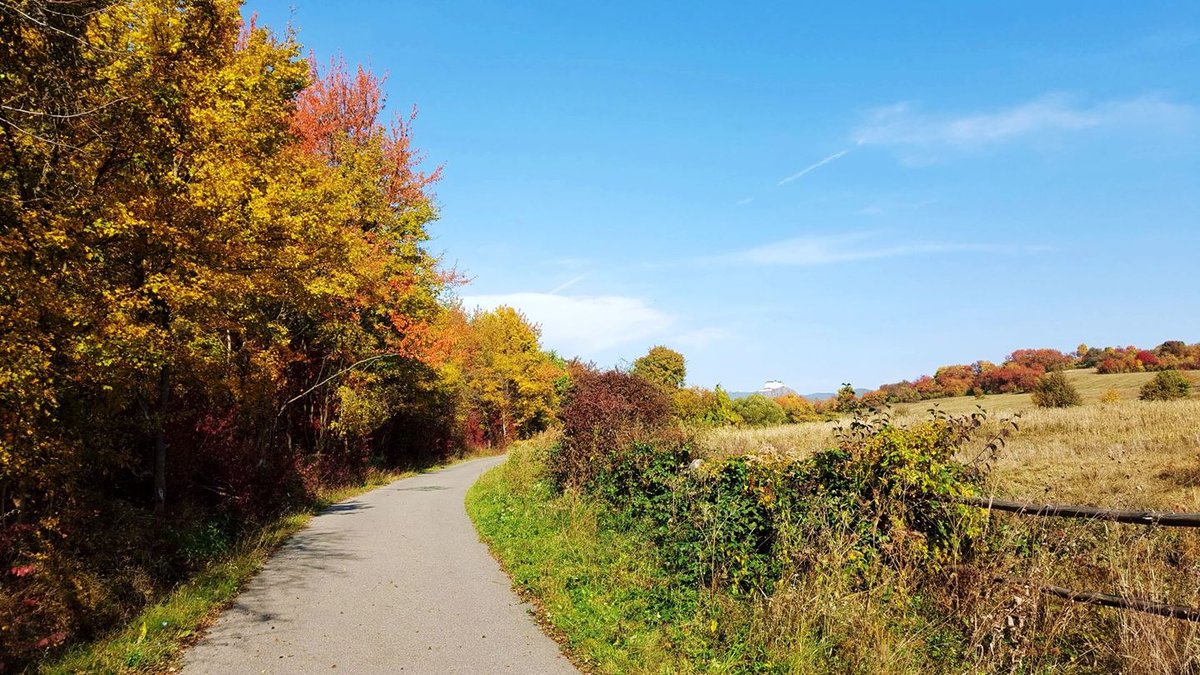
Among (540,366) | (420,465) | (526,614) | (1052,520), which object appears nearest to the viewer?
(1052,520)

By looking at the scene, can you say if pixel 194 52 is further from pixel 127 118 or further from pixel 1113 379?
pixel 1113 379

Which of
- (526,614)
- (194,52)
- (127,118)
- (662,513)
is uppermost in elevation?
(194,52)

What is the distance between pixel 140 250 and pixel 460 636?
7.56 meters

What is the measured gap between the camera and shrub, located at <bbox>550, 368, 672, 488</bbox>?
1370 centimetres

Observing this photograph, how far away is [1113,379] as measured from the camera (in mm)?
45219

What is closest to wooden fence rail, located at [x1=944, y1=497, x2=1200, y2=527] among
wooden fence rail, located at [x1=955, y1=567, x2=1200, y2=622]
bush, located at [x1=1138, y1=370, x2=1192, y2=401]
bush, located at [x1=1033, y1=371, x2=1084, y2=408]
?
wooden fence rail, located at [x1=955, y1=567, x2=1200, y2=622]

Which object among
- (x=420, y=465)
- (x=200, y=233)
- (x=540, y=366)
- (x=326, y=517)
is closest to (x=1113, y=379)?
(x=540, y=366)

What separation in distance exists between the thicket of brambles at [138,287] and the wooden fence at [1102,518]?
9372 mm

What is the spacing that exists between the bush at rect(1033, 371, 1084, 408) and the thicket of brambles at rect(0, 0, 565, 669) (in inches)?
1358

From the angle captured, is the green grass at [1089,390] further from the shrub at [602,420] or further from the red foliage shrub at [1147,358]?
the shrub at [602,420]

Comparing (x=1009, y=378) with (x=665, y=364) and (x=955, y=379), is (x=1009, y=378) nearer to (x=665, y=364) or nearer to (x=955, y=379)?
(x=955, y=379)

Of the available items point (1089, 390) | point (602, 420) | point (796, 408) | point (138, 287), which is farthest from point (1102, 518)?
point (796, 408)

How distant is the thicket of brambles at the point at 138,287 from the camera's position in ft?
20.9

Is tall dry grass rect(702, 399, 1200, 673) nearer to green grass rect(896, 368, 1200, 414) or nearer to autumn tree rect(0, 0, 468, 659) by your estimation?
autumn tree rect(0, 0, 468, 659)
